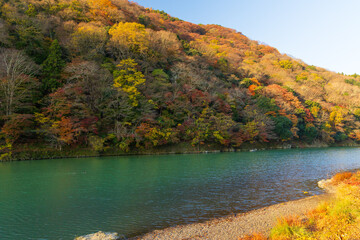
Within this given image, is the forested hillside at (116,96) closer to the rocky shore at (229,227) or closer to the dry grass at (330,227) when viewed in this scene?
the rocky shore at (229,227)

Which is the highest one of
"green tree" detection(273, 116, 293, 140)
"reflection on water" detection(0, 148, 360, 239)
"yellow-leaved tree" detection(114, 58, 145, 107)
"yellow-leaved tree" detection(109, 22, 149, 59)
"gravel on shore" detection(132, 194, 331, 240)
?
"yellow-leaved tree" detection(109, 22, 149, 59)

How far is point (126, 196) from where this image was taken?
520 inches

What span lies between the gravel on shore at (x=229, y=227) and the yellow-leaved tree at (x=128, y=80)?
28.4 m

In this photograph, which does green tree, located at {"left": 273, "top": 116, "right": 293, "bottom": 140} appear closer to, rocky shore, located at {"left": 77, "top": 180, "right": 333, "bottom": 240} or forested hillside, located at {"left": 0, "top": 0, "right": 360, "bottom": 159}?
forested hillside, located at {"left": 0, "top": 0, "right": 360, "bottom": 159}

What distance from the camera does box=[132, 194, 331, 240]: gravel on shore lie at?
7.79m

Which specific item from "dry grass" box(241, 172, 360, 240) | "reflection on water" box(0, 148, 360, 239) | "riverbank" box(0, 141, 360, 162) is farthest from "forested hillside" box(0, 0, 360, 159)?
"dry grass" box(241, 172, 360, 240)

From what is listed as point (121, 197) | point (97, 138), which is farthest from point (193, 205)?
point (97, 138)

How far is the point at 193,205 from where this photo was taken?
1166cm

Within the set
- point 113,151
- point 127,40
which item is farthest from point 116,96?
point 127,40

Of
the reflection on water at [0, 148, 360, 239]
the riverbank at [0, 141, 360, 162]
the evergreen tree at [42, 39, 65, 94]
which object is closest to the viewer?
the reflection on water at [0, 148, 360, 239]

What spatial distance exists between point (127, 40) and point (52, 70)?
54.6 ft

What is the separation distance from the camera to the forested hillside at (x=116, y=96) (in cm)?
2952

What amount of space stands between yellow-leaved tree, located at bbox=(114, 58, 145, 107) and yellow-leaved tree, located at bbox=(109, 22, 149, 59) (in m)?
6.19

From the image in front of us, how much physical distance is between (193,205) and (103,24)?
51.0 m
